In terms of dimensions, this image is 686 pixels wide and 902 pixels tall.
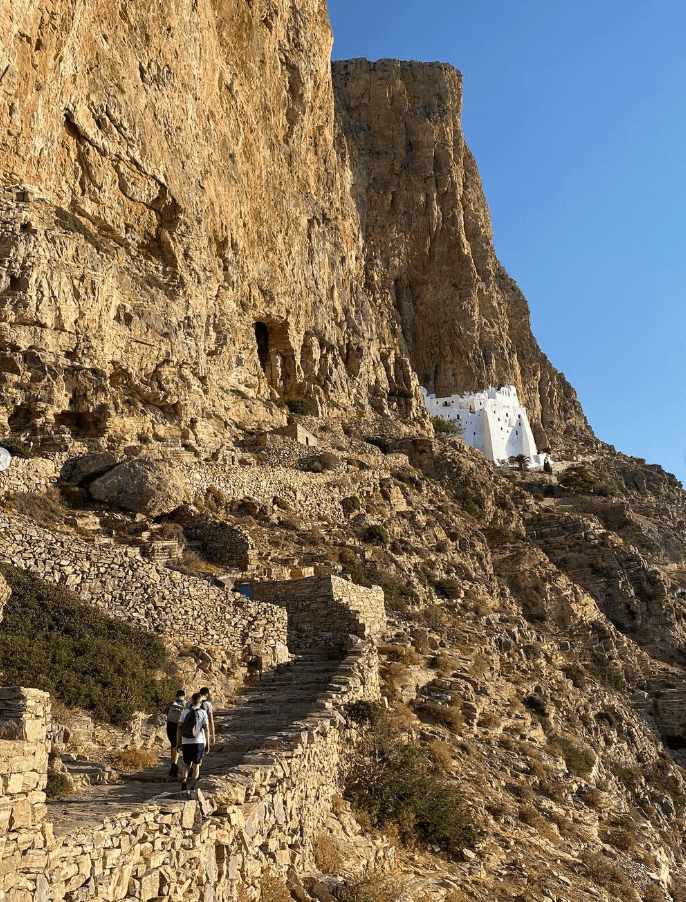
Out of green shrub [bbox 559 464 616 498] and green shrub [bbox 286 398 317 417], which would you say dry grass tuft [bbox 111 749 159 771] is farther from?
green shrub [bbox 559 464 616 498]

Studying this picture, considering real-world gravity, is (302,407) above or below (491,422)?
below

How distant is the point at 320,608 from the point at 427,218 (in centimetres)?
5754

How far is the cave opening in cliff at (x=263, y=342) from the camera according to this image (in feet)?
127

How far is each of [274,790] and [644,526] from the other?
4091cm

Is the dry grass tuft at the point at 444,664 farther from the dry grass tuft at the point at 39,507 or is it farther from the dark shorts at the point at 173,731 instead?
the dry grass tuft at the point at 39,507

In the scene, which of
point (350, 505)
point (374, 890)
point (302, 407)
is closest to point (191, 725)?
point (374, 890)

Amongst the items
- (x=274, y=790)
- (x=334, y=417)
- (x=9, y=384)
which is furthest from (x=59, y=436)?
(x=334, y=417)

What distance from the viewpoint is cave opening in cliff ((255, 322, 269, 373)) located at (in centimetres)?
3869

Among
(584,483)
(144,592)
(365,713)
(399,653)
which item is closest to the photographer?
(365,713)

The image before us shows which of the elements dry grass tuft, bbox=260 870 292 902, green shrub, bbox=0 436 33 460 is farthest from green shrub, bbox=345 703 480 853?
green shrub, bbox=0 436 33 460

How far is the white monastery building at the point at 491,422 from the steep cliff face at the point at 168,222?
1439 centimetres

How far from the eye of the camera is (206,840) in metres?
6.60

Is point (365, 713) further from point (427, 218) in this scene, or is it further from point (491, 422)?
point (427, 218)

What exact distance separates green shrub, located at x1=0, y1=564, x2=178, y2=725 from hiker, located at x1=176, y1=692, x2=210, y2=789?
2.07 meters
